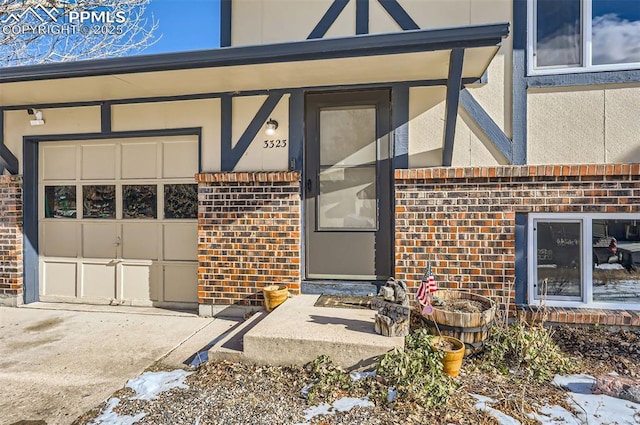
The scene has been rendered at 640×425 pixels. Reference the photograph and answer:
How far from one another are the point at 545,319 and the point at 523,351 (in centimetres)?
81

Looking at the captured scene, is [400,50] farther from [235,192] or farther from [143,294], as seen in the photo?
[143,294]

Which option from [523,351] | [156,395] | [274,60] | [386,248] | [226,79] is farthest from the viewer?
[386,248]

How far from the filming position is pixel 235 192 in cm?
424

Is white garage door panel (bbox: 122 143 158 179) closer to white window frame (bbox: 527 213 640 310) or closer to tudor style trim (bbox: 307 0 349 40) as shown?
tudor style trim (bbox: 307 0 349 40)

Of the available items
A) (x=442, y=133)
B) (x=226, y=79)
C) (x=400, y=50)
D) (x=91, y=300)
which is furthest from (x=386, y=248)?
(x=91, y=300)

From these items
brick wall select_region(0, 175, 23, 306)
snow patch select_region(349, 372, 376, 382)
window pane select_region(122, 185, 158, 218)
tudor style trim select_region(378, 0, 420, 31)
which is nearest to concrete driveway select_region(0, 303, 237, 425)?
brick wall select_region(0, 175, 23, 306)

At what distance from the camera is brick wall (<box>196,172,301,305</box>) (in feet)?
13.5

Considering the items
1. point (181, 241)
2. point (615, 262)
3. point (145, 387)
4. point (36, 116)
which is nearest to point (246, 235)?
point (181, 241)

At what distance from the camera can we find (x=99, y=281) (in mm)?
4934

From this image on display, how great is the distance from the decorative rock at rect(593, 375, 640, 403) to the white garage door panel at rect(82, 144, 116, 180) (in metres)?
5.42

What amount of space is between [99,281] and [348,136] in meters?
3.74

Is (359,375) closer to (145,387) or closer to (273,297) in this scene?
(273,297)

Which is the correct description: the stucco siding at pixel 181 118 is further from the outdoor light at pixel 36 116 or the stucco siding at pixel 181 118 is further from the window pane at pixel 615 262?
the window pane at pixel 615 262

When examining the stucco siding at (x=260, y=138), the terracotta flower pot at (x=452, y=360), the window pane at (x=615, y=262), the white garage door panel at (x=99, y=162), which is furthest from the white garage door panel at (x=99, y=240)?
the window pane at (x=615, y=262)
